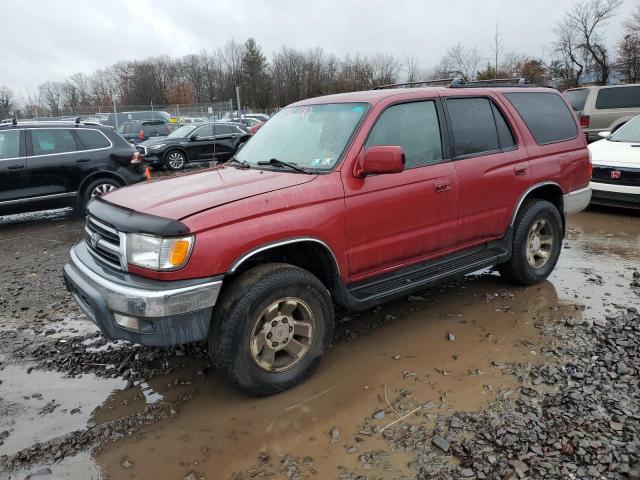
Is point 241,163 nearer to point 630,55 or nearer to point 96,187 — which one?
point 96,187

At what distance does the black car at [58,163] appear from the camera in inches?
326

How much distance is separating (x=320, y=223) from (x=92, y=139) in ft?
23.6

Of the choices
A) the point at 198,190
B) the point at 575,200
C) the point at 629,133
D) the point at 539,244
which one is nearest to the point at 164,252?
the point at 198,190

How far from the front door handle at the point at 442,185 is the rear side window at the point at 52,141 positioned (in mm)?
7177

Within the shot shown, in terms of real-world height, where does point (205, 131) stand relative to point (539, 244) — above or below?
above

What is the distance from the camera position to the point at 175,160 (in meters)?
15.9

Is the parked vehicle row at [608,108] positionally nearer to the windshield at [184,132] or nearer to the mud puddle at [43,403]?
the windshield at [184,132]

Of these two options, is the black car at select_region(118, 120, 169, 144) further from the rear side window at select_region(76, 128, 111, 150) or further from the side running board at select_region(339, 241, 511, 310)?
the side running board at select_region(339, 241, 511, 310)

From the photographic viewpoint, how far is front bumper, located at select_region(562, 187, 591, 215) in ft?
16.9

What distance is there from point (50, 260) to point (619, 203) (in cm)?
838

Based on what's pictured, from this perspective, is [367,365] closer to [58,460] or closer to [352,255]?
[352,255]

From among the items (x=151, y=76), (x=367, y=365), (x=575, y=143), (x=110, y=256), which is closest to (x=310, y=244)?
(x=367, y=365)

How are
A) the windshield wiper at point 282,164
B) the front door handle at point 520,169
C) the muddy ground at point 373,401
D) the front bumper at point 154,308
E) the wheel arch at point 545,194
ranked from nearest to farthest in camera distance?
the muddy ground at point 373,401, the front bumper at point 154,308, the windshield wiper at point 282,164, the front door handle at point 520,169, the wheel arch at point 545,194

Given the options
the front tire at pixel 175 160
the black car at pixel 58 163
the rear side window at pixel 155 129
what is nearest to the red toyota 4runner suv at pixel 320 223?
the black car at pixel 58 163
